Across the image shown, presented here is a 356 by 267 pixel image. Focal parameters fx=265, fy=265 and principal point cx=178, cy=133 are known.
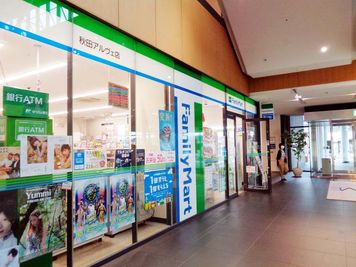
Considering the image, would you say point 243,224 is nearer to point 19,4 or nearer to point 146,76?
point 146,76

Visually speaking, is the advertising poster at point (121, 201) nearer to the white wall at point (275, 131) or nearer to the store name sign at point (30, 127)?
the store name sign at point (30, 127)

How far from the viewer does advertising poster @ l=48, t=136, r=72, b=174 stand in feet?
9.62

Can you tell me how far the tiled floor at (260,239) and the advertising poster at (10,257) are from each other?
3.97 ft

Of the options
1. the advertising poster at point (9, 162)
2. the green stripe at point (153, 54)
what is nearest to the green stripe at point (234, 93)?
the green stripe at point (153, 54)

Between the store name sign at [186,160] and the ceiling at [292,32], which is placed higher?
the ceiling at [292,32]

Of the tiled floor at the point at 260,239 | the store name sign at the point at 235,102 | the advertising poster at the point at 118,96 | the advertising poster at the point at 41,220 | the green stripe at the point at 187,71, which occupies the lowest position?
the tiled floor at the point at 260,239

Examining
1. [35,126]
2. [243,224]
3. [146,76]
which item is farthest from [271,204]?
[35,126]

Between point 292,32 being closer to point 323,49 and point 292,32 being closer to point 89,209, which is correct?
point 323,49

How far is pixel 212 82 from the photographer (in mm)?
6652

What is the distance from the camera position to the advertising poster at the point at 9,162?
98.6 inches

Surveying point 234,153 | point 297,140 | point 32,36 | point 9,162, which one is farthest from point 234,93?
point 297,140

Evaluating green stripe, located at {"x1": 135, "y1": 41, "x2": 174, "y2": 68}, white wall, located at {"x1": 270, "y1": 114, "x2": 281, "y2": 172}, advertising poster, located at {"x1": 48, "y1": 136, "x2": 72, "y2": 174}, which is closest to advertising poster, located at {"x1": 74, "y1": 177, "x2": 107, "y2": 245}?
advertising poster, located at {"x1": 48, "y1": 136, "x2": 72, "y2": 174}

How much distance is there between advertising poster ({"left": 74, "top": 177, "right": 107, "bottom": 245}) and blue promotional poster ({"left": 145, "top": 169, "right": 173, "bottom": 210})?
87 centimetres

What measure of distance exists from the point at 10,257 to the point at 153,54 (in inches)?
135
